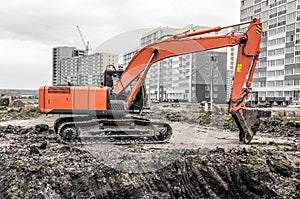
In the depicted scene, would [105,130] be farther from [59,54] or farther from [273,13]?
[273,13]

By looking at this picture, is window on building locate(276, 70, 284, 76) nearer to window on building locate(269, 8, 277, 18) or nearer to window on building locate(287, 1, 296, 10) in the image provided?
window on building locate(269, 8, 277, 18)

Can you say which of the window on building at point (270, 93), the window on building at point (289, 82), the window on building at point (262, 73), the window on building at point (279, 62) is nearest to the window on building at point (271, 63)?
the window on building at point (279, 62)

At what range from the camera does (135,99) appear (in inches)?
439

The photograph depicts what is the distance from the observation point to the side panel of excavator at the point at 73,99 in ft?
34.6

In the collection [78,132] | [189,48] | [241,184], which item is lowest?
[241,184]

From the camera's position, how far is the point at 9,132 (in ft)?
45.3

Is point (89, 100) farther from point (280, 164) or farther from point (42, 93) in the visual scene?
point (280, 164)

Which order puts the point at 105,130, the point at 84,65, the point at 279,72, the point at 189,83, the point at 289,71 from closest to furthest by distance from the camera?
the point at 105,130 → the point at 84,65 → the point at 189,83 → the point at 289,71 → the point at 279,72

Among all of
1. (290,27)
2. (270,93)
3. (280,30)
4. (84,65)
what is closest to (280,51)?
(280,30)

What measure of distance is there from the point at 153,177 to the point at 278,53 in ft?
206

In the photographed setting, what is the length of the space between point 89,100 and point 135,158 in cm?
317

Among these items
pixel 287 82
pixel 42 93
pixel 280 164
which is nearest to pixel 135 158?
pixel 280 164

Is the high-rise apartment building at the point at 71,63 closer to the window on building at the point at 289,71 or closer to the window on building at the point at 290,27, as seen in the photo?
the window on building at the point at 289,71

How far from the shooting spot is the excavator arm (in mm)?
10812
